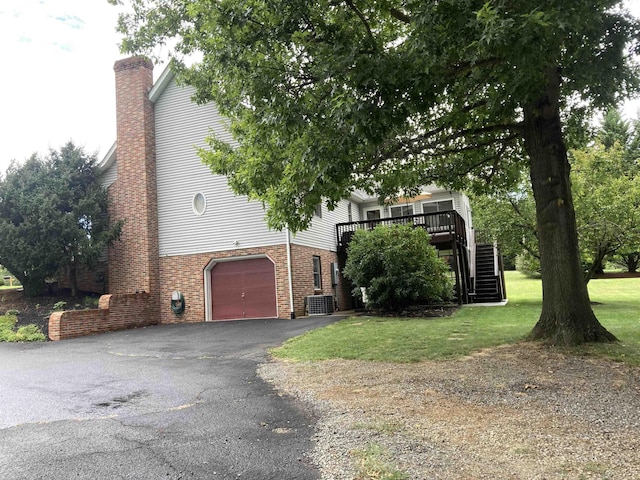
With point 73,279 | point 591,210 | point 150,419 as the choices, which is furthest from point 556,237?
point 73,279

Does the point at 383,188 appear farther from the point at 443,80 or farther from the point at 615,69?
the point at 615,69

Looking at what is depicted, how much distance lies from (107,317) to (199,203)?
16.4 feet

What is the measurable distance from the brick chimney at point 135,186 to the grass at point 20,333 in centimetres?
368

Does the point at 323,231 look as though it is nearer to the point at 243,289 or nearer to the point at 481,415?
the point at 243,289

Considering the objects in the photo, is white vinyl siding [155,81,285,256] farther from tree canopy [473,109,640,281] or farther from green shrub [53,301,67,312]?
tree canopy [473,109,640,281]

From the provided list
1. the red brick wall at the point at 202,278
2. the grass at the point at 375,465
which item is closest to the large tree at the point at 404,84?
the grass at the point at 375,465

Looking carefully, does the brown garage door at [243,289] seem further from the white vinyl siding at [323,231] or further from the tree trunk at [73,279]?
the tree trunk at [73,279]

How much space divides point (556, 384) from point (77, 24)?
453 inches

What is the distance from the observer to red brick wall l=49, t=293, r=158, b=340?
13.0m

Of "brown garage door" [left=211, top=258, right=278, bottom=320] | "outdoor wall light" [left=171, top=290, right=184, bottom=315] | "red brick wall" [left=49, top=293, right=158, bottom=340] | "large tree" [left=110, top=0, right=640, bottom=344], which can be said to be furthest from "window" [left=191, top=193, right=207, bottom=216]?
"large tree" [left=110, top=0, right=640, bottom=344]

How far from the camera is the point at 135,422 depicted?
4.74 m

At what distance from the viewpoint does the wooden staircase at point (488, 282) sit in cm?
1950

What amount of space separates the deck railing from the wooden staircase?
1.82m

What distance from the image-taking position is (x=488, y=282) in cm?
2025
